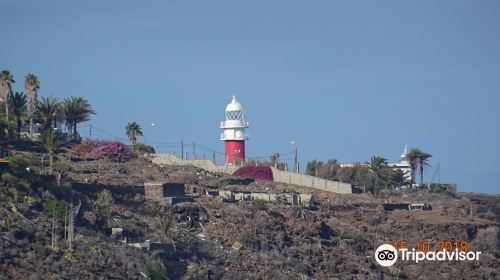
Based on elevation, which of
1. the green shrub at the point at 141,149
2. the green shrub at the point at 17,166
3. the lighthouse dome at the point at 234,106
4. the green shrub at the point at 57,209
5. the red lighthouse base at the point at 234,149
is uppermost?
the lighthouse dome at the point at 234,106

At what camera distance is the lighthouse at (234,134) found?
101 meters

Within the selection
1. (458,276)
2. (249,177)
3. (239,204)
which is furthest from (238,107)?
(458,276)

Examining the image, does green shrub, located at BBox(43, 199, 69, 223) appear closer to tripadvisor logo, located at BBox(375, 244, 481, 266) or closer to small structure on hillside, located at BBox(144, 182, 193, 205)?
small structure on hillside, located at BBox(144, 182, 193, 205)

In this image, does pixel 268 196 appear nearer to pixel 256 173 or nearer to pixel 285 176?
pixel 285 176

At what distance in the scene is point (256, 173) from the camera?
8975 cm

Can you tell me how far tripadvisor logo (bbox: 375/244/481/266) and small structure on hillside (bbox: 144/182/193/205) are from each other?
11428mm

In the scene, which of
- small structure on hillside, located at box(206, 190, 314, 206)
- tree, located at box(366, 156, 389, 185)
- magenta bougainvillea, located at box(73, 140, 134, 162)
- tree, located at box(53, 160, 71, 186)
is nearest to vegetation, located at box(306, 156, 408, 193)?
tree, located at box(366, 156, 389, 185)

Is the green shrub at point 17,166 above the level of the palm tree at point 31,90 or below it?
below

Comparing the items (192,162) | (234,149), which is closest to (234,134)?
(234,149)

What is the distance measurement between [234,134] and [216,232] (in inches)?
1419

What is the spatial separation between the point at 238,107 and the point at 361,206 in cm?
2604

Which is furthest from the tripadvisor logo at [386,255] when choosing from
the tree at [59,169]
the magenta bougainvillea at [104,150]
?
the magenta bougainvillea at [104,150]

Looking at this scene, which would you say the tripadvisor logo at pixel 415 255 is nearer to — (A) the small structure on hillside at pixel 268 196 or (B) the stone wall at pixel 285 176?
(A) the small structure on hillside at pixel 268 196

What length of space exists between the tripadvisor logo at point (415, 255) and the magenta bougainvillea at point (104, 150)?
22.2 meters
